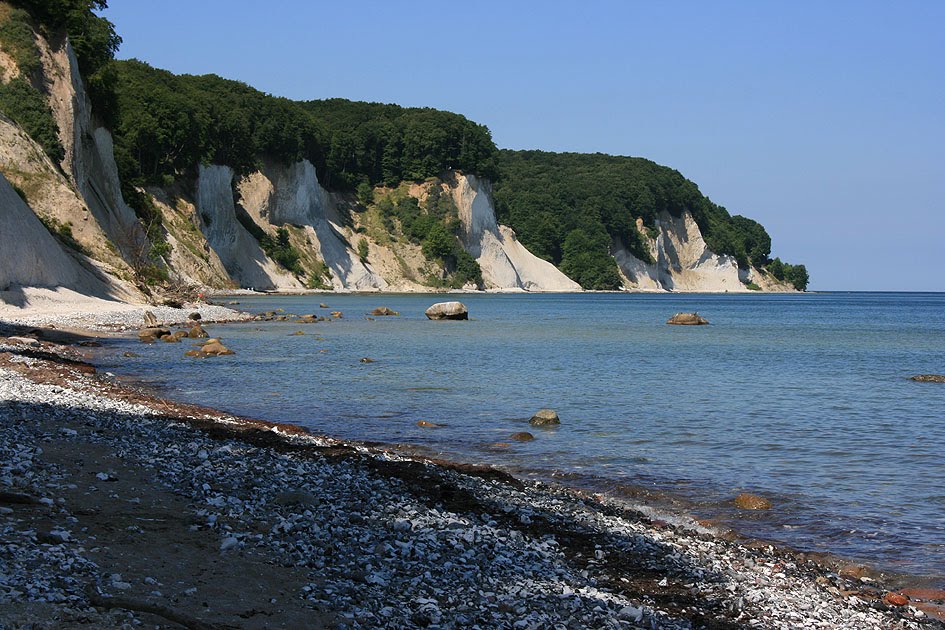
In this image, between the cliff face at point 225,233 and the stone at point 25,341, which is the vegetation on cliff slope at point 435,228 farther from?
the stone at point 25,341

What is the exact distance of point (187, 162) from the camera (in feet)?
307

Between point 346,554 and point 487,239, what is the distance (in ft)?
446

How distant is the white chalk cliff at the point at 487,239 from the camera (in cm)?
14138

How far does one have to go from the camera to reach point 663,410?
23.3 m

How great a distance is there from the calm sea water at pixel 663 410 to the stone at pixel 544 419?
23 centimetres

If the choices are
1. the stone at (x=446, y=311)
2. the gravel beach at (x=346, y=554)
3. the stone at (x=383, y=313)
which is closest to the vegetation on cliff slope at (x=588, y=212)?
the stone at (x=383, y=313)

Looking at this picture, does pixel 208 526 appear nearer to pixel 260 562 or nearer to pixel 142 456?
pixel 260 562

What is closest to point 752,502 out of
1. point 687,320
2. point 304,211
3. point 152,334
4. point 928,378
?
point 928,378

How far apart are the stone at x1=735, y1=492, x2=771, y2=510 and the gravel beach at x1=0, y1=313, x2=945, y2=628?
4.95 feet

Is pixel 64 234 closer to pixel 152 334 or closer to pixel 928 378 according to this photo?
pixel 152 334

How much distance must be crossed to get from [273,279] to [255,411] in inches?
3454

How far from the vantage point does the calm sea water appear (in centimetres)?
1339

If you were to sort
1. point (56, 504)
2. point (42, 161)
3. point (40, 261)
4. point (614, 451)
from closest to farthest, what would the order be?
1. point (56, 504)
2. point (614, 451)
3. point (40, 261)
4. point (42, 161)

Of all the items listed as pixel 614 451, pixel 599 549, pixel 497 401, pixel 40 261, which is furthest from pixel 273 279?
pixel 599 549
